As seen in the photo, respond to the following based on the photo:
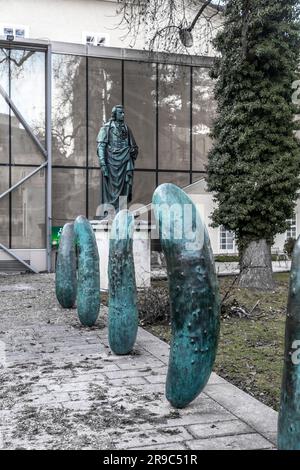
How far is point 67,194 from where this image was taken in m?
16.4

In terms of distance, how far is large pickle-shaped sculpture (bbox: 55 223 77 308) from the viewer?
26.2ft

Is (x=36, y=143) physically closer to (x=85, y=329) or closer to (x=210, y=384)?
(x=85, y=329)

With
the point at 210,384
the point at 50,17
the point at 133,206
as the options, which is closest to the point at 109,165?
the point at 133,206

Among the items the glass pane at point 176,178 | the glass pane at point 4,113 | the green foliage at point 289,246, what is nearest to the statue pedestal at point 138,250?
the glass pane at point 4,113

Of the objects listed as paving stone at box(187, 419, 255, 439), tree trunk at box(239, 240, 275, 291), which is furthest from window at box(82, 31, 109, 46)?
paving stone at box(187, 419, 255, 439)

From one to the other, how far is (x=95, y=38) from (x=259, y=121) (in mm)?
10974

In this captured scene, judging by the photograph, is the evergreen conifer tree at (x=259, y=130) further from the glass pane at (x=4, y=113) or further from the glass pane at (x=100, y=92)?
the glass pane at (x=4, y=113)

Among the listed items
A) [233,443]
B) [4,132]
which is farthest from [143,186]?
[233,443]

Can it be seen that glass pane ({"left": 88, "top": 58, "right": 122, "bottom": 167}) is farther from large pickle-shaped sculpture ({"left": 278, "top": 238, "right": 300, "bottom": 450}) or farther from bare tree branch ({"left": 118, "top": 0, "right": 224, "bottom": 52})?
large pickle-shaped sculpture ({"left": 278, "top": 238, "right": 300, "bottom": 450})

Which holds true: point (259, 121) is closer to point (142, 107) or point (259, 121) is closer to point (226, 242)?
point (142, 107)

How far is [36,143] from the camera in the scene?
16219 millimetres

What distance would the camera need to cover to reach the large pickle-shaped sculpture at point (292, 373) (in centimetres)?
234

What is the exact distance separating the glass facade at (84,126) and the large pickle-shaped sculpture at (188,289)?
1261 centimetres

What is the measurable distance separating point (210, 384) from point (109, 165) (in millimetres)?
8066
